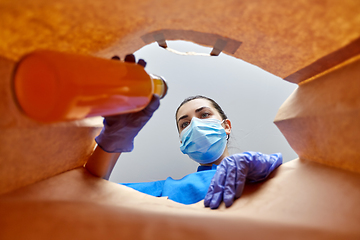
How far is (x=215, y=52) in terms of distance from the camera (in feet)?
1.91

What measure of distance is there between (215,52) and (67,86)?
401mm

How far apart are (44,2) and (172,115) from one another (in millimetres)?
1395

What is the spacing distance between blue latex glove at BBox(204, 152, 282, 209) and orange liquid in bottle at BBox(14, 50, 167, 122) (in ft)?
1.46

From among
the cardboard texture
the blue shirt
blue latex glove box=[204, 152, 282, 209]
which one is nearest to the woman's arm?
the cardboard texture

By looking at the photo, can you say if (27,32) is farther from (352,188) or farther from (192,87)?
(192,87)

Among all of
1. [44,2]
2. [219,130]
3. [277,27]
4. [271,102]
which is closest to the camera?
[44,2]

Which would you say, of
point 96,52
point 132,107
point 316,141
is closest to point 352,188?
point 316,141

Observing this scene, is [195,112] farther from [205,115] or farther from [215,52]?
[215,52]

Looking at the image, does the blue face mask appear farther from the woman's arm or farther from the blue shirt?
the woman's arm

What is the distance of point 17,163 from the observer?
43 centimetres

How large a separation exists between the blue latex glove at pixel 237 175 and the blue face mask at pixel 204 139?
36cm

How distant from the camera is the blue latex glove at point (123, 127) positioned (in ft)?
1.94

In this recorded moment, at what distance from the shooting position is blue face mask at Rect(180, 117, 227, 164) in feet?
3.75

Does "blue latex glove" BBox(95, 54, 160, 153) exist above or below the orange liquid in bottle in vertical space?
below
